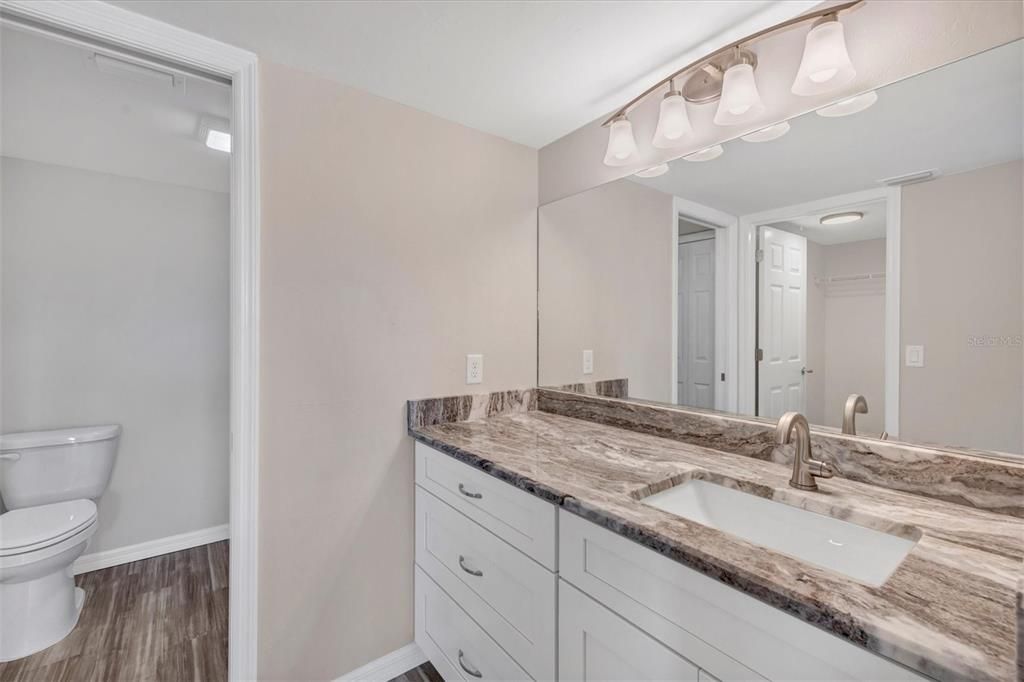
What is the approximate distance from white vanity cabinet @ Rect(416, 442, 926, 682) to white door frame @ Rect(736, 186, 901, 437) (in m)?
0.72

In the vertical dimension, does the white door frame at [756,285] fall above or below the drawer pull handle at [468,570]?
above

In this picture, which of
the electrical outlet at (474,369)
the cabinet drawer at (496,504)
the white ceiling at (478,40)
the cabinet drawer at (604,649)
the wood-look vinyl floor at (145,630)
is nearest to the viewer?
the cabinet drawer at (604,649)

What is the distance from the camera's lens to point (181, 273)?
102 inches

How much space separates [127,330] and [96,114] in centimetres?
116

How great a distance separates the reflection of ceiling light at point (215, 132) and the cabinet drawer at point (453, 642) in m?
2.02

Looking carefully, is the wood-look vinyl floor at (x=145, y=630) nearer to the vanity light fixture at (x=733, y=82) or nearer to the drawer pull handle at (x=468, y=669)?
the drawer pull handle at (x=468, y=669)

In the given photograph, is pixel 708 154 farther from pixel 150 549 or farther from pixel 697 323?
pixel 150 549

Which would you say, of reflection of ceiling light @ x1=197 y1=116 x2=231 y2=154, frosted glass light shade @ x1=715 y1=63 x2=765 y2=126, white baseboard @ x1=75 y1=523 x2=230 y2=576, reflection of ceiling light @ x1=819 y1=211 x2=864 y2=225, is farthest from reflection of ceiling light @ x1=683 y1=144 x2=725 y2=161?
white baseboard @ x1=75 y1=523 x2=230 y2=576

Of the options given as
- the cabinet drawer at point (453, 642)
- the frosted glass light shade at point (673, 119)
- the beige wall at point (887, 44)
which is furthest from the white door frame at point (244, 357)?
the beige wall at point (887, 44)

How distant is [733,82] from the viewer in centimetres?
122

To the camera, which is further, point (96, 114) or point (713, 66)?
point (96, 114)

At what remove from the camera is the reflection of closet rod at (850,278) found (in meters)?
1.08

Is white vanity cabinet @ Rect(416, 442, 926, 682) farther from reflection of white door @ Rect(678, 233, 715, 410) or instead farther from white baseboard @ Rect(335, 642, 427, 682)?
reflection of white door @ Rect(678, 233, 715, 410)

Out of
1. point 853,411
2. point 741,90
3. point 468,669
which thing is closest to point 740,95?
point 741,90
